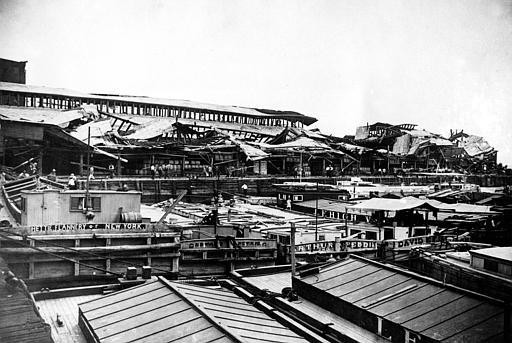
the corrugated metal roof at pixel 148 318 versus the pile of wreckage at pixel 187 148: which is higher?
the pile of wreckage at pixel 187 148

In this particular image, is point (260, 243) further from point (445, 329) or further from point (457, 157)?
point (457, 157)

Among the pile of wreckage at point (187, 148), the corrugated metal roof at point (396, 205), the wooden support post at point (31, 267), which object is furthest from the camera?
the pile of wreckage at point (187, 148)

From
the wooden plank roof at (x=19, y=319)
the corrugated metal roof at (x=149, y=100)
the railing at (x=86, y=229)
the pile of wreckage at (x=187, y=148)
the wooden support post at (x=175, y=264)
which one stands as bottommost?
the wooden support post at (x=175, y=264)

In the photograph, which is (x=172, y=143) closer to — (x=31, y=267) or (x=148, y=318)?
(x=31, y=267)

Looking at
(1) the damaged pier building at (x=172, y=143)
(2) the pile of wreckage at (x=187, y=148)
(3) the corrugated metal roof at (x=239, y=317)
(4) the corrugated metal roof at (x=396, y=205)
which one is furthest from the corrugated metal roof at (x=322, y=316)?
(1) the damaged pier building at (x=172, y=143)

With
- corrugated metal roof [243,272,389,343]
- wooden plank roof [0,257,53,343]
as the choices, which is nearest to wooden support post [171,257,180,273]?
corrugated metal roof [243,272,389,343]

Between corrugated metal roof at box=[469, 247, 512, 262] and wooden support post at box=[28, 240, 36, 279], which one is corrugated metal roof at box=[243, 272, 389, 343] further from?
wooden support post at box=[28, 240, 36, 279]

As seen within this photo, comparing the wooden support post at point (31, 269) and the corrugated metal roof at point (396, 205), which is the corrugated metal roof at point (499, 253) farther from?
the wooden support post at point (31, 269)

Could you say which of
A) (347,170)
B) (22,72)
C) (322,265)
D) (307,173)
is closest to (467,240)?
(322,265)
